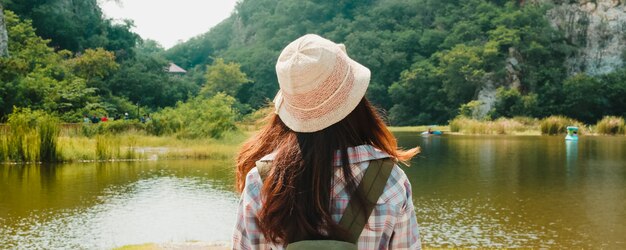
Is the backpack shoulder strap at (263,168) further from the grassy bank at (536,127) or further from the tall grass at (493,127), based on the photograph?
the tall grass at (493,127)

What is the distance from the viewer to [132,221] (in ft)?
27.5

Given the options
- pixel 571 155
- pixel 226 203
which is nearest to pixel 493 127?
pixel 571 155

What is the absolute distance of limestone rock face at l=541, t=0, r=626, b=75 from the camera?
155ft

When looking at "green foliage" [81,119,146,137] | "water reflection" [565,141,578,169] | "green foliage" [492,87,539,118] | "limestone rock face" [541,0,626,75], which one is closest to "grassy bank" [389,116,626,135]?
"green foliage" [492,87,539,118]

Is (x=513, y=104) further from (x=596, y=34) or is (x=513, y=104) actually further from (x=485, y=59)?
(x=596, y=34)

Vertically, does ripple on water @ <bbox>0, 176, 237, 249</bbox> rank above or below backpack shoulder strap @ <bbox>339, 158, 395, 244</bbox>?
below

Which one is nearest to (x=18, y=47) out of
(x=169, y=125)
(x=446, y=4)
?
(x=169, y=125)

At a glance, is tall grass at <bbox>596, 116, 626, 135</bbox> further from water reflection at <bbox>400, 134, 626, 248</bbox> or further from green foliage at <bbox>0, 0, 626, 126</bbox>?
water reflection at <bbox>400, 134, 626, 248</bbox>

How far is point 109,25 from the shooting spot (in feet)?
139

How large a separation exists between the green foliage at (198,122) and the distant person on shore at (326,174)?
19.5 m

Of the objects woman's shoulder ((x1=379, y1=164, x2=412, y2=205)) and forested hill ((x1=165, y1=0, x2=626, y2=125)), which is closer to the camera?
woman's shoulder ((x1=379, y1=164, x2=412, y2=205))

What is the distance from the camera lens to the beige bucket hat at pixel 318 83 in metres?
1.38

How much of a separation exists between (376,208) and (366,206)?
3 centimetres

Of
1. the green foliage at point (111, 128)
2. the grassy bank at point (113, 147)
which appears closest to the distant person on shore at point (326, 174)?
the grassy bank at point (113, 147)
